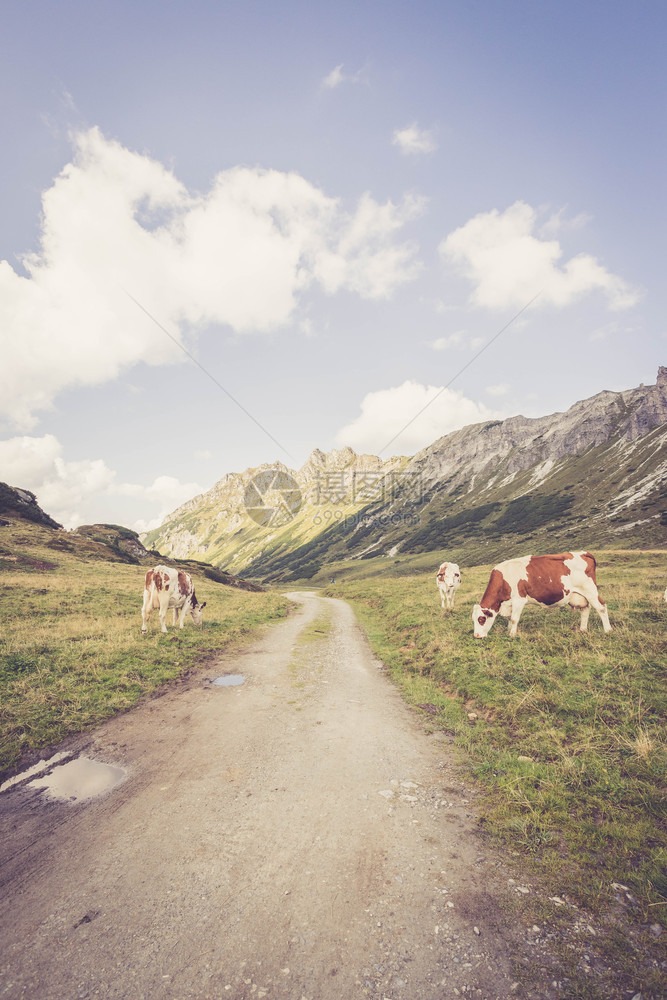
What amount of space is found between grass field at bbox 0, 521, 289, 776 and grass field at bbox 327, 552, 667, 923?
A: 8.72 metres

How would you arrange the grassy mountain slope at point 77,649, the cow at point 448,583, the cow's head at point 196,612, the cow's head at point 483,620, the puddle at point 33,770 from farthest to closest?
the cow at point 448,583, the cow's head at point 196,612, the cow's head at point 483,620, the grassy mountain slope at point 77,649, the puddle at point 33,770

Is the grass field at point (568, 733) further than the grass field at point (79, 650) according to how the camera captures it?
No

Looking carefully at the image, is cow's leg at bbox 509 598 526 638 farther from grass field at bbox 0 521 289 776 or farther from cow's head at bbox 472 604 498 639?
grass field at bbox 0 521 289 776

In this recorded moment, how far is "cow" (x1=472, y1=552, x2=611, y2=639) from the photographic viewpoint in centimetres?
1394

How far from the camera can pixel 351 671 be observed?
14922 mm

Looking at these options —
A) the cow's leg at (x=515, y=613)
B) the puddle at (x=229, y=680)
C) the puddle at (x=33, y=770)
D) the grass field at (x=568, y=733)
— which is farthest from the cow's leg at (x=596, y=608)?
the puddle at (x=33, y=770)

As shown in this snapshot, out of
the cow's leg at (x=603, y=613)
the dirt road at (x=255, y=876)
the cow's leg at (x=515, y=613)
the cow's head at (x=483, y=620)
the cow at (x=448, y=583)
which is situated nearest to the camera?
the dirt road at (x=255, y=876)

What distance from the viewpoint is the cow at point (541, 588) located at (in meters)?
13.9

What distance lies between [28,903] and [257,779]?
3.55m

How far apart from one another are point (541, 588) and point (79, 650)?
17183 millimetres

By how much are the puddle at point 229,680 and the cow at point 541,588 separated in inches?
354

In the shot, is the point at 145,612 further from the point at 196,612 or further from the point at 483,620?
the point at 483,620

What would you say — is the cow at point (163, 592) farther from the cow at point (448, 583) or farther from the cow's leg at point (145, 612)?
the cow at point (448, 583)

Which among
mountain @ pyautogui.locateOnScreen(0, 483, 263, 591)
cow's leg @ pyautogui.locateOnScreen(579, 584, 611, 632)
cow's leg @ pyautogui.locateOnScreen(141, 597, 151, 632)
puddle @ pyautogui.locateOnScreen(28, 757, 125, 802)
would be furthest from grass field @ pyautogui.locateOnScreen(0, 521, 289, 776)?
cow's leg @ pyautogui.locateOnScreen(579, 584, 611, 632)
